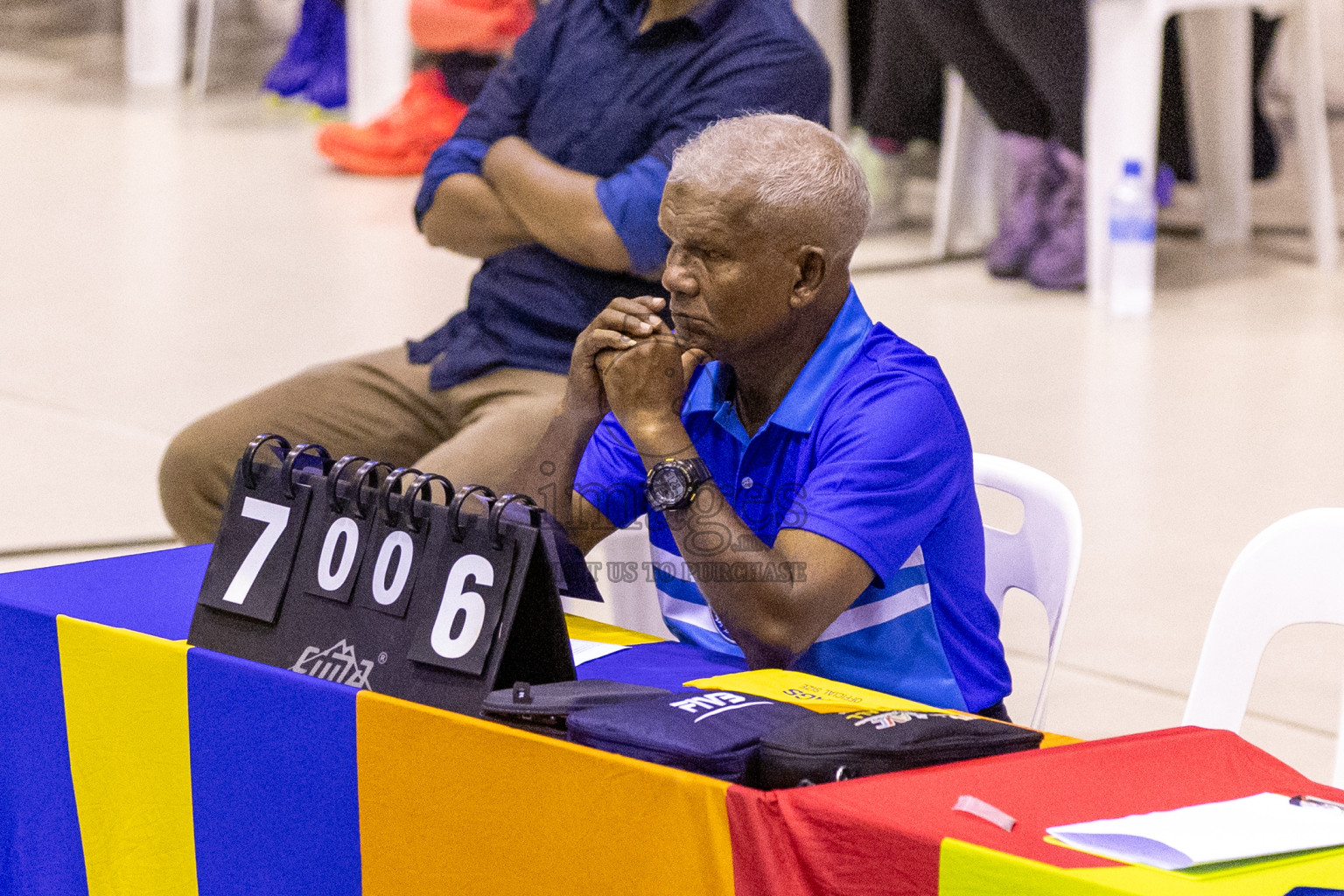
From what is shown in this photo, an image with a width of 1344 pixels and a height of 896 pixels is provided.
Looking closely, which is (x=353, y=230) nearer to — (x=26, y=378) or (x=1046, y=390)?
(x=26, y=378)

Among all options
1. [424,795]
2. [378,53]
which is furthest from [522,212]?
[378,53]

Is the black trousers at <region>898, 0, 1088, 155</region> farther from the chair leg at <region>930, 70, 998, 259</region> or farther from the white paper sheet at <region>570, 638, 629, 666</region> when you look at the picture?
the white paper sheet at <region>570, 638, 629, 666</region>

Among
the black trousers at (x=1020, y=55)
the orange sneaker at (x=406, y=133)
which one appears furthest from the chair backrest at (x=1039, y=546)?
the orange sneaker at (x=406, y=133)

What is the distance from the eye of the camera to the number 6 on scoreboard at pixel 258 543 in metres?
1.58

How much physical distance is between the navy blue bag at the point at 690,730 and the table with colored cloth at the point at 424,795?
0.8 inches

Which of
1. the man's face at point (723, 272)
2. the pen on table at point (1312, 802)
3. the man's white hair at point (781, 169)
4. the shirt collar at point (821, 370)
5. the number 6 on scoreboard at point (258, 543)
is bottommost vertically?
the number 6 on scoreboard at point (258, 543)

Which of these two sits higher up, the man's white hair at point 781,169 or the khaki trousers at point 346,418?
the man's white hair at point 781,169

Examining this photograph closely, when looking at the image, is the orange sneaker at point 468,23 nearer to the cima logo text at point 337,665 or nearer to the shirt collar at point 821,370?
the shirt collar at point 821,370

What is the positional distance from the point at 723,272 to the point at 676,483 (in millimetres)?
238

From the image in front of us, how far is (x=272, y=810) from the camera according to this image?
1.48 metres

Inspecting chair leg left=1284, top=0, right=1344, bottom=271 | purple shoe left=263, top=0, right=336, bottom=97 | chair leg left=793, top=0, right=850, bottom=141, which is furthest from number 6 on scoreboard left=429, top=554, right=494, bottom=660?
purple shoe left=263, top=0, right=336, bottom=97

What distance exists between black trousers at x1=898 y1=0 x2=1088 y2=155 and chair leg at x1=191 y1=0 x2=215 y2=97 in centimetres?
621

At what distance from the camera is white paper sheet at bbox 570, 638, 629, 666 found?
1.70 meters

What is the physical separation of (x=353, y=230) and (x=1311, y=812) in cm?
623
